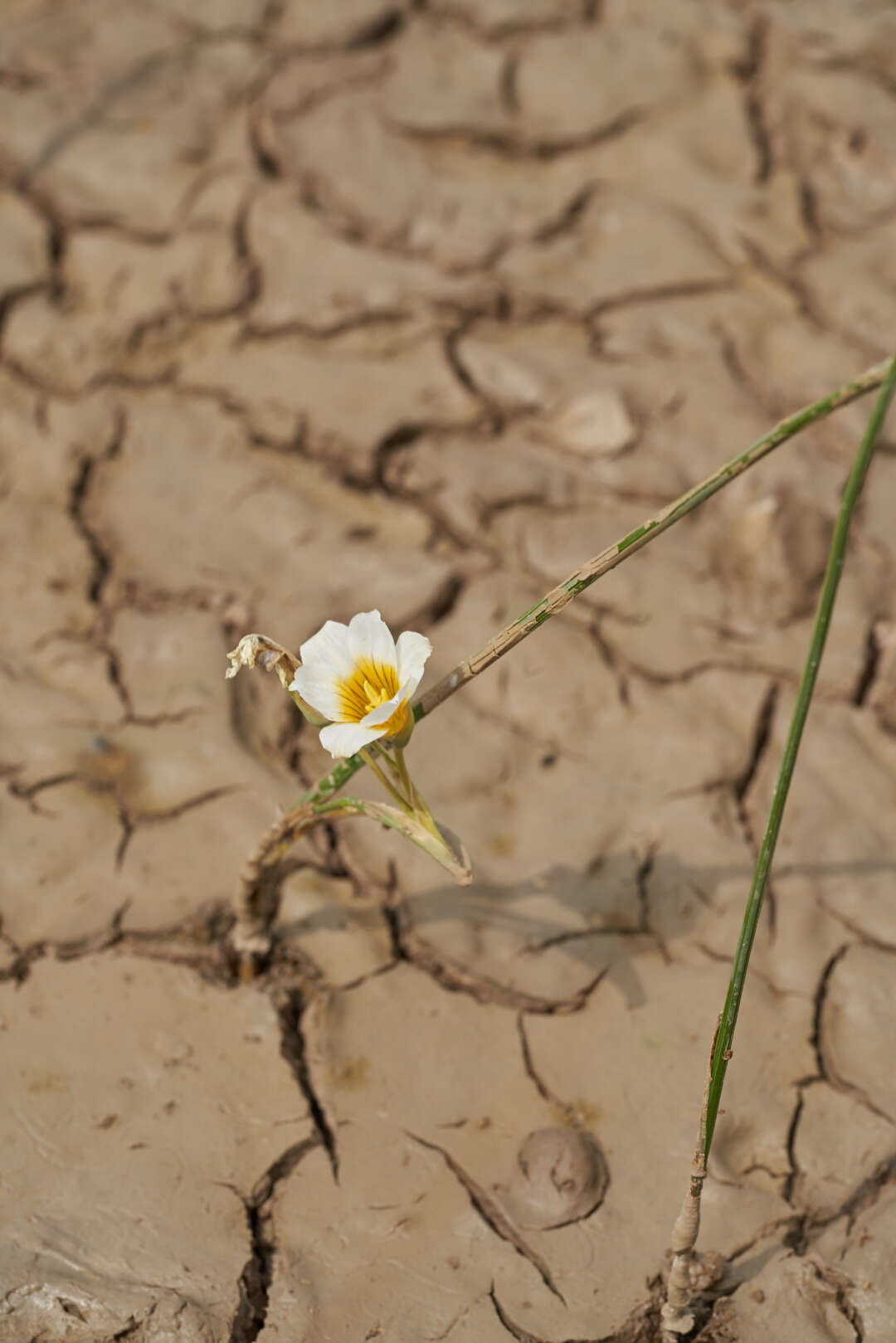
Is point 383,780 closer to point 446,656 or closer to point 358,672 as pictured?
point 358,672

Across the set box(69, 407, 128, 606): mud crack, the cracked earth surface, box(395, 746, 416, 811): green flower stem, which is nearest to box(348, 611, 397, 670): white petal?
box(395, 746, 416, 811): green flower stem

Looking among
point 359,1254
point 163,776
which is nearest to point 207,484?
point 163,776

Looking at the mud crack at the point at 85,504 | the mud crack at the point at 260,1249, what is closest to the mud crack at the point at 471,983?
the mud crack at the point at 260,1249

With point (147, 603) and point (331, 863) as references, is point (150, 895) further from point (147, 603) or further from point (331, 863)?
point (147, 603)

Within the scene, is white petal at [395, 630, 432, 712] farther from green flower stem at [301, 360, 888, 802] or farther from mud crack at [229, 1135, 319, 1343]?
mud crack at [229, 1135, 319, 1343]

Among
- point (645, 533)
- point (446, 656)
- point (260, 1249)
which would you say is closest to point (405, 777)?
point (645, 533)
